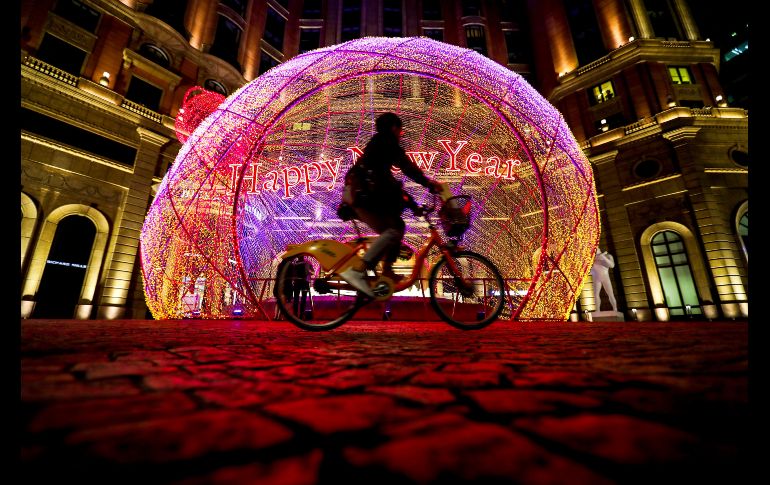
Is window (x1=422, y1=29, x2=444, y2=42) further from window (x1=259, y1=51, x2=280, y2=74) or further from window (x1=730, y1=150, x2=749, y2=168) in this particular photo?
window (x1=730, y1=150, x2=749, y2=168)

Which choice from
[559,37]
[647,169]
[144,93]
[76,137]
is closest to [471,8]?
[559,37]

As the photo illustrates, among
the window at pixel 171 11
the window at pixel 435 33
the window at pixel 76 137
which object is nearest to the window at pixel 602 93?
the window at pixel 435 33

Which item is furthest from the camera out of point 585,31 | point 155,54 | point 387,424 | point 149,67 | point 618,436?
point 585,31

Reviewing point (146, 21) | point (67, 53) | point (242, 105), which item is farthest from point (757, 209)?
point (146, 21)

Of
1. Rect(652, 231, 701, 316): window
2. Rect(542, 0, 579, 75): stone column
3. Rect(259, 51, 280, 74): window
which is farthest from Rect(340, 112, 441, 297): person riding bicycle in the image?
Rect(542, 0, 579, 75): stone column

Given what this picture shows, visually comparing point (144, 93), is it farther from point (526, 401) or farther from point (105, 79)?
point (526, 401)

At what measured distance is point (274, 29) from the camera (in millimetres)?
25984

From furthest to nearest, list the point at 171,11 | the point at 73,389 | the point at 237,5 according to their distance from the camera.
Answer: the point at 237,5 < the point at 171,11 < the point at 73,389

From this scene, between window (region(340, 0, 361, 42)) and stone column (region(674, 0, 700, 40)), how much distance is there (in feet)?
72.8

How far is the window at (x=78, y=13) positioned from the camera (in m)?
14.6

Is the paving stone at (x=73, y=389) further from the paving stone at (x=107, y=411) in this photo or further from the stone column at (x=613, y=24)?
the stone column at (x=613, y=24)

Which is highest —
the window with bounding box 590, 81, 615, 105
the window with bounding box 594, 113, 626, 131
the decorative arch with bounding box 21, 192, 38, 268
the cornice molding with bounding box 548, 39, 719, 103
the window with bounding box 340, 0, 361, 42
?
the window with bounding box 340, 0, 361, 42

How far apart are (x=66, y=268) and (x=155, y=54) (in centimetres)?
1206

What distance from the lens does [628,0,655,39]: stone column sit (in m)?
20.0
